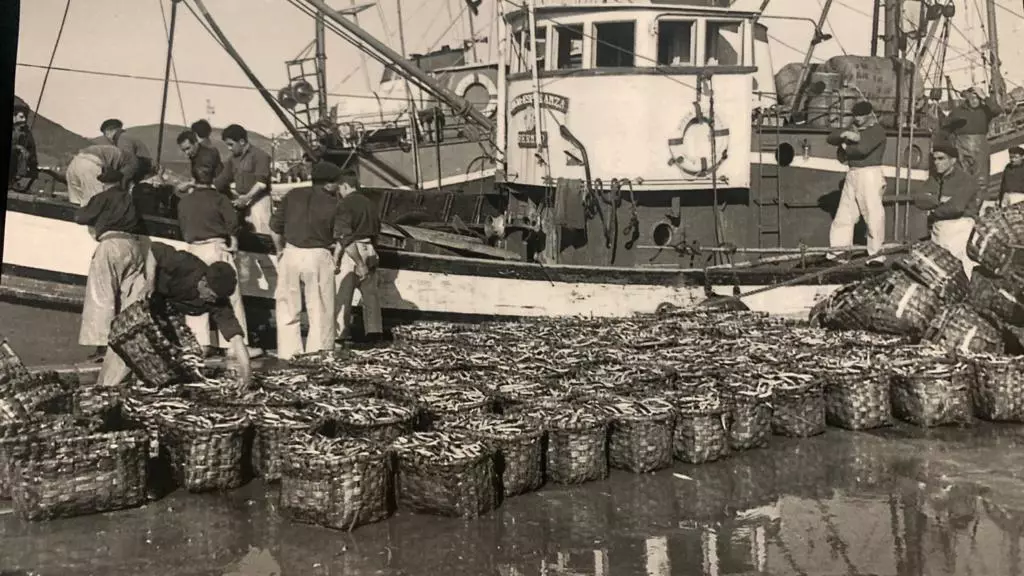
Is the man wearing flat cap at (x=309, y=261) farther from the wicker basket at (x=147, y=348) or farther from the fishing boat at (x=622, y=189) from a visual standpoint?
the wicker basket at (x=147, y=348)

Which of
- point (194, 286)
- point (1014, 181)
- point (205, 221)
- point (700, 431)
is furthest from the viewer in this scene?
point (1014, 181)

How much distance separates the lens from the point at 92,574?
4.09 meters

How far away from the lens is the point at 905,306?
Answer: 26.7ft

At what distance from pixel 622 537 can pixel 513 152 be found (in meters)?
7.38

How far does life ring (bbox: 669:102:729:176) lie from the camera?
1040 centimetres

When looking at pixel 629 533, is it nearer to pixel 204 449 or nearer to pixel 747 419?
pixel 747 419

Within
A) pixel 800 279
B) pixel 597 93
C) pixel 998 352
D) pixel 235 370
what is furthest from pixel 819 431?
pixel 597 93

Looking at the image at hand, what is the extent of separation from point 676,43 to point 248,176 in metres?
5.45

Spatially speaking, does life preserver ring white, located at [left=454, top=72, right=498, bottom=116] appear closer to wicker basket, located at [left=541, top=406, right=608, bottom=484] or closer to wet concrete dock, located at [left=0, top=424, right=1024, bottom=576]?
wicker basket, located at [left=541, top=406, right=608, bottom=484]

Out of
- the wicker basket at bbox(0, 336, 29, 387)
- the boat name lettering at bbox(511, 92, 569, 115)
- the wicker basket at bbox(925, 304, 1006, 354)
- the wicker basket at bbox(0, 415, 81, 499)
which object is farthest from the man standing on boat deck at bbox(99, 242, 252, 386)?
the wicker basket at bbox(925, 304, 1006, 354)

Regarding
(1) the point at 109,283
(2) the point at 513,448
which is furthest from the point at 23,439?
(1) the point at 109,283

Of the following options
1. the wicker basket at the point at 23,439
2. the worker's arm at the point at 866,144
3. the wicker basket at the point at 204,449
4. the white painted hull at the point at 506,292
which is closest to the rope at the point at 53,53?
the white painted hull at the point at 506,292

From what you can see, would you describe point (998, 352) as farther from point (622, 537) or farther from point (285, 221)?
point (285, 221)

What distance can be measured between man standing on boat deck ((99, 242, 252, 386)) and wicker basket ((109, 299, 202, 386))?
0.56 ft
